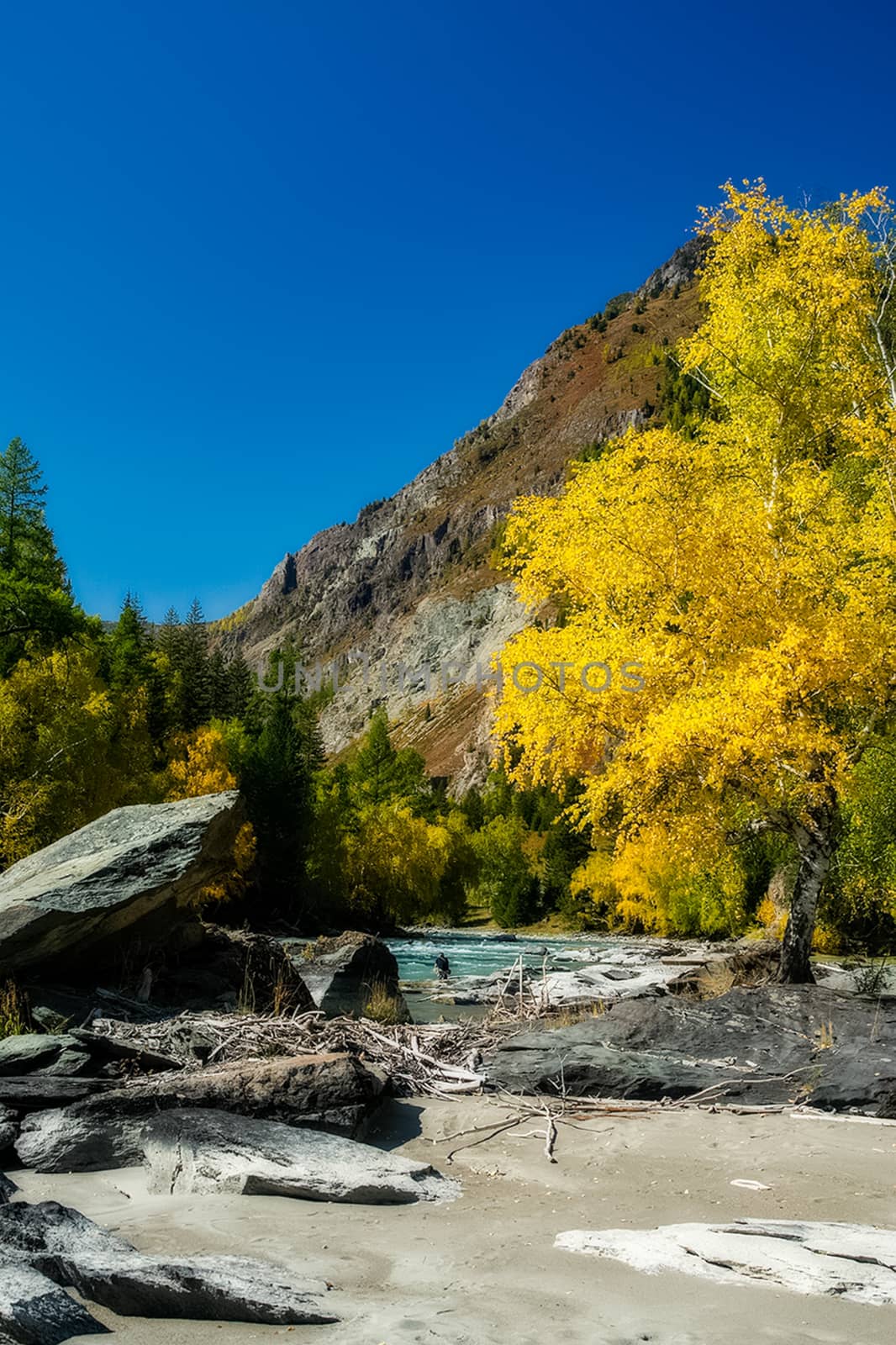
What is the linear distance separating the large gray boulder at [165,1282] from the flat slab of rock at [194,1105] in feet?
9.42

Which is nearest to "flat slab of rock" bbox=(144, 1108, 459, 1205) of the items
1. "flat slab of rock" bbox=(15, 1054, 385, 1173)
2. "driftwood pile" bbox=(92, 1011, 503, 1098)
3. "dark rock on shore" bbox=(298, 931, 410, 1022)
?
"flat slab of rock" bbox=(15, 1054, 385, 1173)

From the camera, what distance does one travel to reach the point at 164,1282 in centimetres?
454

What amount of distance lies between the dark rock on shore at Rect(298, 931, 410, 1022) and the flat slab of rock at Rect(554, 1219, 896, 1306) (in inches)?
400

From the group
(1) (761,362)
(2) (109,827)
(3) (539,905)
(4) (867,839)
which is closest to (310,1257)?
(2) (109,827)

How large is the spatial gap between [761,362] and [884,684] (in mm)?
8548

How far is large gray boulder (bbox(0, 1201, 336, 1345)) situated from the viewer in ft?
14.6

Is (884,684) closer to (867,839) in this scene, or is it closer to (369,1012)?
(369,1012)

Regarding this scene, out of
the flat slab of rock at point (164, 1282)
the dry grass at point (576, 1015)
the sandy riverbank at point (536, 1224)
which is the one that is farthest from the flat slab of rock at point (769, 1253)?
the dry grass at point (576, 1015)

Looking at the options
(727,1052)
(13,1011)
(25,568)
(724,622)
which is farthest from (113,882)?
(25,568)

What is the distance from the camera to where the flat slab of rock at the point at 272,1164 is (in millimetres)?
6750

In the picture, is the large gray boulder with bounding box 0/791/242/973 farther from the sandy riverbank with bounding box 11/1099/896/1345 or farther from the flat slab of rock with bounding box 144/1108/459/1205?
the flat slab of rock with bounding box 144/1108/459/1205

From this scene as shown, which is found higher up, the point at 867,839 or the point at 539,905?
the point at 867,839

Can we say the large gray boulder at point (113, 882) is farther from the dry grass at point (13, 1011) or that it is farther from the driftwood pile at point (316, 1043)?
the driftwood pile at point (316, 1043)

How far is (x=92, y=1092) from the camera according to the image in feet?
29.0
